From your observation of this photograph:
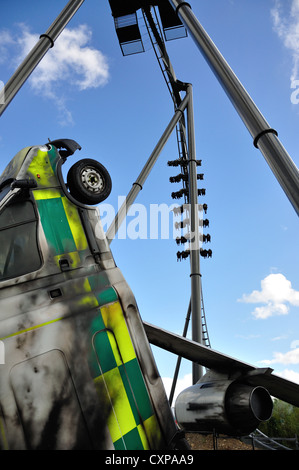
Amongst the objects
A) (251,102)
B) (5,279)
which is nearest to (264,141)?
(251,102)

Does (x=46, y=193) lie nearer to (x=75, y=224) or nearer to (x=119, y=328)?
(x=75, y=224)

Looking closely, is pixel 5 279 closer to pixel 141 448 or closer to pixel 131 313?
pixel 131 313

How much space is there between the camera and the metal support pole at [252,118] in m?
3.30

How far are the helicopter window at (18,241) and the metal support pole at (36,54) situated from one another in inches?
89.7

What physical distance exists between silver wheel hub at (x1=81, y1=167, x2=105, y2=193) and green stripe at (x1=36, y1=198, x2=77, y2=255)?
38 centimetres

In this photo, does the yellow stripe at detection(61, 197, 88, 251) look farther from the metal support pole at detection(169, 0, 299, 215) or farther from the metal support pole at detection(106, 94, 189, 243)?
the metal support pole at detection(106, 94, 189, 243)

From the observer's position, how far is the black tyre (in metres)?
3.65

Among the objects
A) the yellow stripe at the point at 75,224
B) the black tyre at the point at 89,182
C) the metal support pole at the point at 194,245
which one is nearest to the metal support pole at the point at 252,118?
the black tyre at the point at 89,182

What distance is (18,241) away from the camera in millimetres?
3283

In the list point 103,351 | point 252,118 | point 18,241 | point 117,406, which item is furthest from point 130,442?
point 252,118

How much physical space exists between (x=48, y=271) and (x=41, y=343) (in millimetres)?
641

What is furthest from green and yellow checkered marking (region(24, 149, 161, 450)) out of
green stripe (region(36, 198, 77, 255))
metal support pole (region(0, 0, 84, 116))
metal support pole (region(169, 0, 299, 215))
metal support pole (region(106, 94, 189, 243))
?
metal support pole (region(106, 94, 189, 243))

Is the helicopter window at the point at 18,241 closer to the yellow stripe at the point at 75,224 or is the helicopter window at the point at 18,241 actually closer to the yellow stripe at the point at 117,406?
the yellow stripe at the point at 75,224

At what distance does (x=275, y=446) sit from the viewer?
1011 centimetres
